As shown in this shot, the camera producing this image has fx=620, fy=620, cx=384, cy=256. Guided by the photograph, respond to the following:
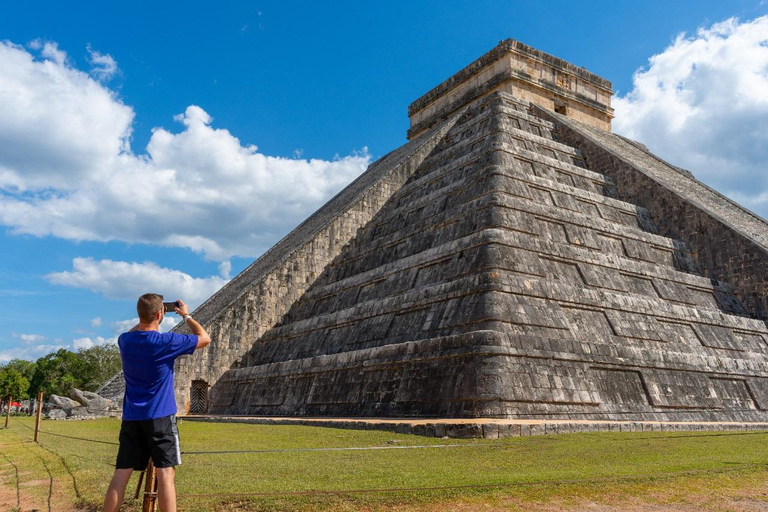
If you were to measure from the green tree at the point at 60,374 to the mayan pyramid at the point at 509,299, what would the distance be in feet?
→ 69.7

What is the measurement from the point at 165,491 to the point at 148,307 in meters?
1.02

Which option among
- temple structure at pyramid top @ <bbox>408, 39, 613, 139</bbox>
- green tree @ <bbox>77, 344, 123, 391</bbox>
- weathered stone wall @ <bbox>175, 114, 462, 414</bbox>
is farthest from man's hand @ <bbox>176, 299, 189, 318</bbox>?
green tree @ <bbox>77, 344, 123, 391</bbox>

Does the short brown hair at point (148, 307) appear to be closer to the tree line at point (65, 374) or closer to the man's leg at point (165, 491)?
the man's leg at point (165, 491)

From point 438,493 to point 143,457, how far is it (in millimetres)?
2082

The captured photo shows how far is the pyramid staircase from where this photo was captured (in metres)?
10.4

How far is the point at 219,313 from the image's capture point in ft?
57.8

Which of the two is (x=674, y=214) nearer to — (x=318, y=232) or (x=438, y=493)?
(x=318, y=232)

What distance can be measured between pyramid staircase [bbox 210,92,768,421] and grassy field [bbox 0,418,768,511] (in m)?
2.09

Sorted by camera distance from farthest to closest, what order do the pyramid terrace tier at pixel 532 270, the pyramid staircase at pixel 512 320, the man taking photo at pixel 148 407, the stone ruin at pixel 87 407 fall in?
1. the stone ruin at pixel 87 407
2. the pyramid terrace tier at pixel 532 270
3. the pyramid staircase at pixel 512 320
4. the man taking photo at pixel 148 407

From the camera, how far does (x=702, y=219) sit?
A: 16562mm

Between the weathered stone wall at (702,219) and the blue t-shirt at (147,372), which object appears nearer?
the blue t-shirt at (147,372)

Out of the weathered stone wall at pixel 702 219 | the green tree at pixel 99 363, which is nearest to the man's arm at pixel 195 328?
the weathered stone wall at pixel 702 219

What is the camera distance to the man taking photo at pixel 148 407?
3373 millimetres

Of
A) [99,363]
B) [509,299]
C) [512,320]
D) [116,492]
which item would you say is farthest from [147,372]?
[99,363]
